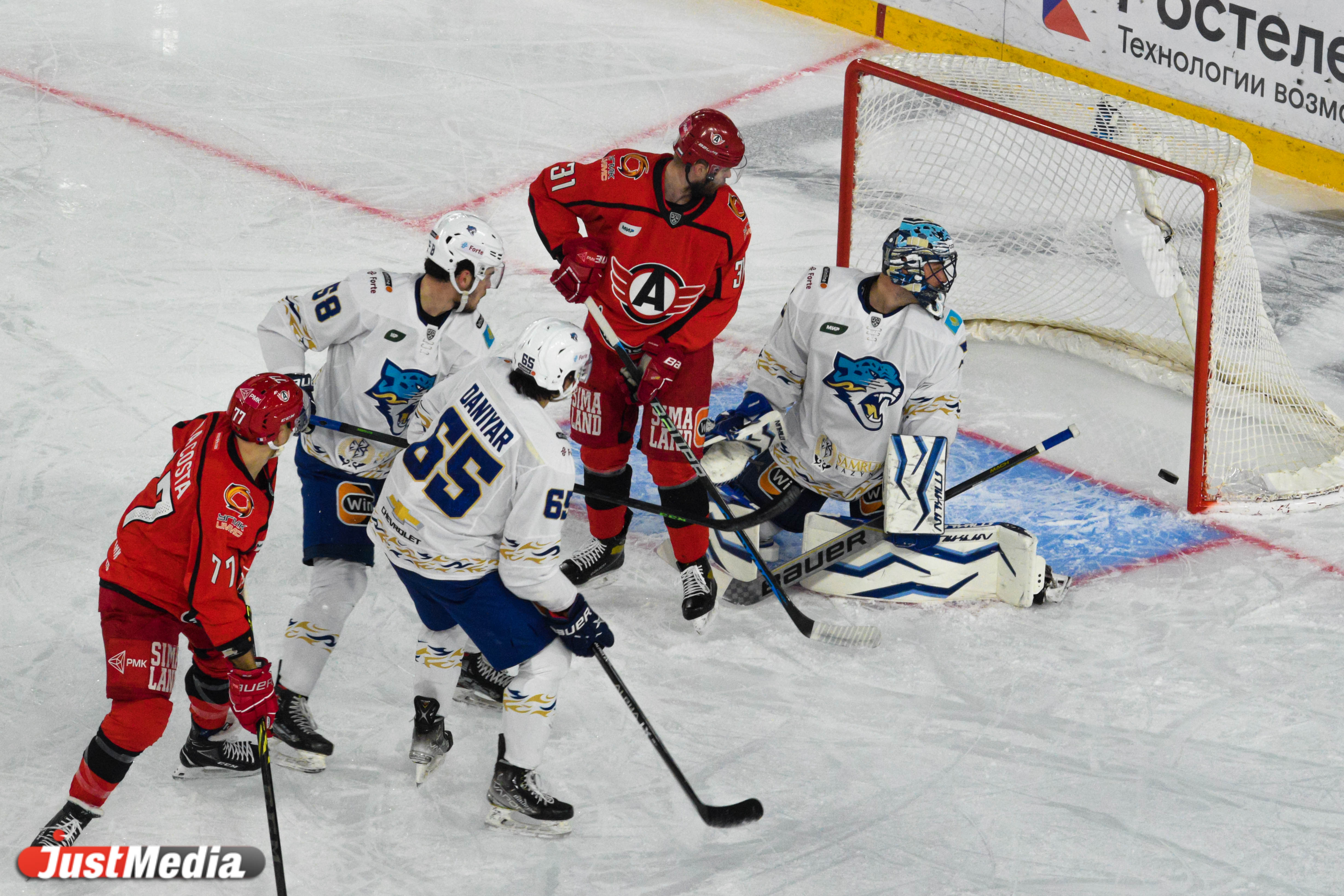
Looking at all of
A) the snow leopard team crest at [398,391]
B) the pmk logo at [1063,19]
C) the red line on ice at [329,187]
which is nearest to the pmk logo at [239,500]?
the snow leopard team crest at [398,391]

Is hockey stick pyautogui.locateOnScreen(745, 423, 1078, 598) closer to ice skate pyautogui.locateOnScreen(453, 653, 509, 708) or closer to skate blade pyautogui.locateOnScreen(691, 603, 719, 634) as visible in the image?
skate blade pyautogui.locateOnScreen(691, 603, 719, 634)

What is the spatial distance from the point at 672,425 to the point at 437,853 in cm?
132

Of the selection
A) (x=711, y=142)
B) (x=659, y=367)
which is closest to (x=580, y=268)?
(x=659, y=367)

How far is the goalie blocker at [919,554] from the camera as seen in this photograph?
3.96 m

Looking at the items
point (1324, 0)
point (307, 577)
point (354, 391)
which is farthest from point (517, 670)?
point (1324, 0)

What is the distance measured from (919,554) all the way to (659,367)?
0.87 metres

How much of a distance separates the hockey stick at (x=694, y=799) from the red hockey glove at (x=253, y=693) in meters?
0.70

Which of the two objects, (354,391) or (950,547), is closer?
(354,391)

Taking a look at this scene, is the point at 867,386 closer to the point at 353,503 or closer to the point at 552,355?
the point at 552,355

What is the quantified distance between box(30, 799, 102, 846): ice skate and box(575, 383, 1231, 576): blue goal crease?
1828 mm

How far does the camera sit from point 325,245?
6020 millimetres

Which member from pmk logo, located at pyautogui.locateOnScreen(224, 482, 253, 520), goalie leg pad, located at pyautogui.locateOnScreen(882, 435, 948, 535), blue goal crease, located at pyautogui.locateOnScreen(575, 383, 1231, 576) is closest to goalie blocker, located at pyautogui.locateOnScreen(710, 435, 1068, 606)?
goalie leg pad, located at pyautogui.locateOnScreen(882, 435, 948, 535)

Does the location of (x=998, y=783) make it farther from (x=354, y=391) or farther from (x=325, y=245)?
(x=325, y=245)

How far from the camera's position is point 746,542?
402cm
